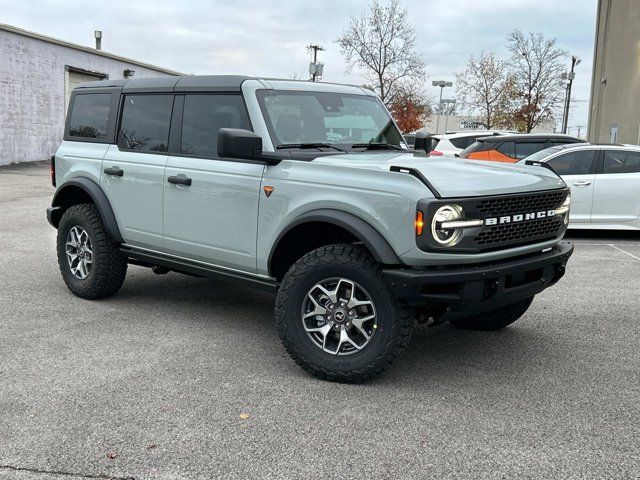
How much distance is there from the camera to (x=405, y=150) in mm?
5340

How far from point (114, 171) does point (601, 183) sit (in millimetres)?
7618

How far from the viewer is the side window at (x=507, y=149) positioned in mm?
12086

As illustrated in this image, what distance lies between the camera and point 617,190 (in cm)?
1012

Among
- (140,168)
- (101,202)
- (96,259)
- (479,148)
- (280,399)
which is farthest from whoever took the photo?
(479,148)

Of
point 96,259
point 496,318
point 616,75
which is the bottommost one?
point 496,318

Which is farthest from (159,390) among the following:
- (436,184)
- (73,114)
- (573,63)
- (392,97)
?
(573,63)

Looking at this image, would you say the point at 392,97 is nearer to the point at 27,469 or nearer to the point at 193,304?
the point at 193,304

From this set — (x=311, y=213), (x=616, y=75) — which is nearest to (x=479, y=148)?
(x=311, y=213)

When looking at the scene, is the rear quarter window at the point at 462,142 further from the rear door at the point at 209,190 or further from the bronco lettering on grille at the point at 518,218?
the bronco lettering on grille at the point at 518,218

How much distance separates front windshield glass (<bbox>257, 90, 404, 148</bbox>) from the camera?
4727mm

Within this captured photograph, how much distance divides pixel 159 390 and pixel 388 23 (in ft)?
119

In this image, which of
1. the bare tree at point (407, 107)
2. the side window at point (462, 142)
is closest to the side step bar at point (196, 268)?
the side window at point (462, 142)

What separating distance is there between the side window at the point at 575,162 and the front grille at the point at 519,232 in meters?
6.30

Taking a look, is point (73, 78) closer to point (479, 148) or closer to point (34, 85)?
point (34, 85)
